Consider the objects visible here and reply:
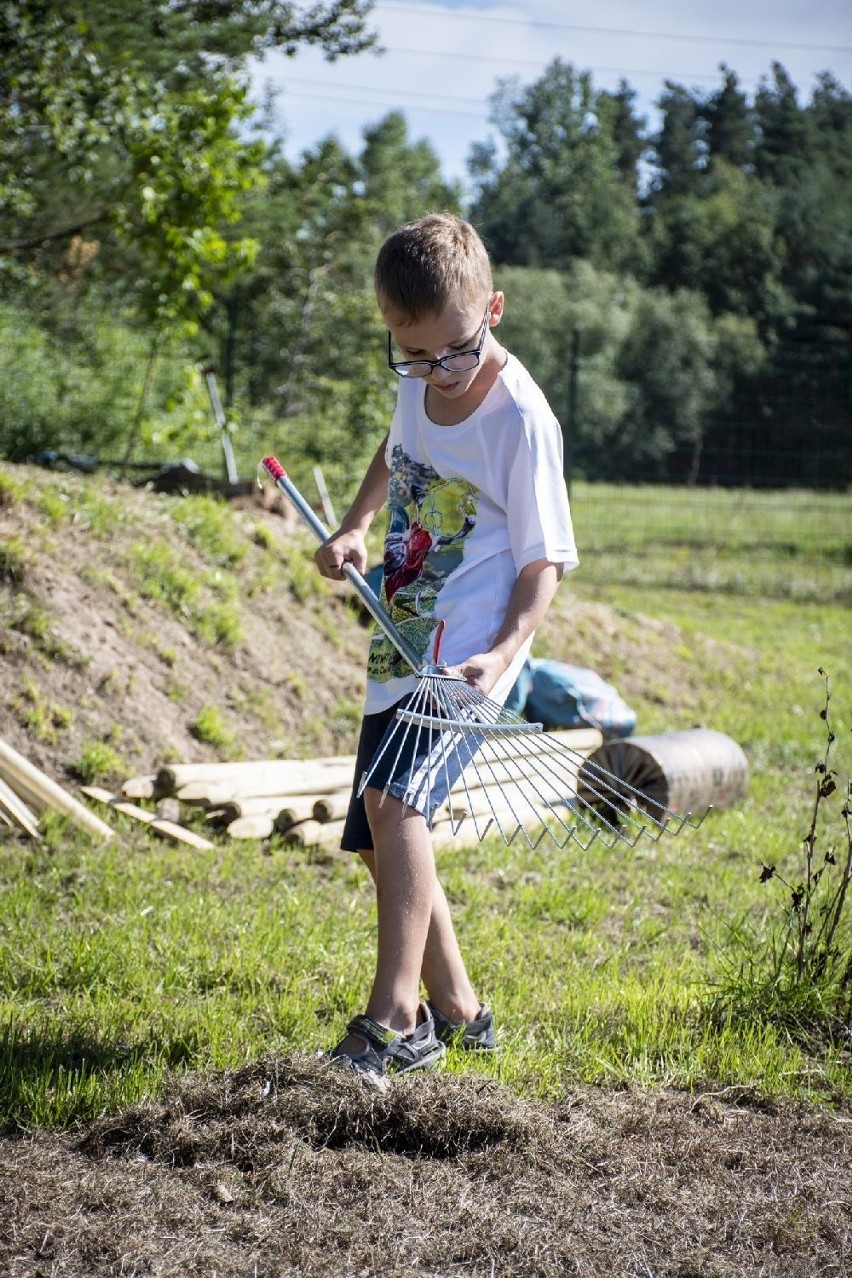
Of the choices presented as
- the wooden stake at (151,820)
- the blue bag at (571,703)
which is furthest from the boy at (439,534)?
the blue bag at (571,703)

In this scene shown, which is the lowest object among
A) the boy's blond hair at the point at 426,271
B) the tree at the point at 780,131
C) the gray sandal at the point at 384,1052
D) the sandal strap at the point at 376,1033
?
the gray sandal at the point at 384,1052

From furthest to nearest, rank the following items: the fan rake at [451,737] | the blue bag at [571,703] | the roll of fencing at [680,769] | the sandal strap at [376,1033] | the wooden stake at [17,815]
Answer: the blue bag at [571,703] < the roll of fencing at [680,769] < the wooden stake at [17,815] < the sandal strap at [376,1033] < the fan rake at [451,737]

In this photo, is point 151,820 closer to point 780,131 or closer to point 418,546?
point 418,546

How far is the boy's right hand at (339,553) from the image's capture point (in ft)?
9.71

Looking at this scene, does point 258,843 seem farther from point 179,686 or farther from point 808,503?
point 808,503

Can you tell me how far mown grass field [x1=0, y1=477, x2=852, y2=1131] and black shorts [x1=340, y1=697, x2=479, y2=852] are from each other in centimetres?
58

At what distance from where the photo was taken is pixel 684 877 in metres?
4.92

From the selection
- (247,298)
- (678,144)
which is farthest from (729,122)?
(247,298)

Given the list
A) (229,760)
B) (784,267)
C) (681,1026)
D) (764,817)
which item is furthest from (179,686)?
(784,267)

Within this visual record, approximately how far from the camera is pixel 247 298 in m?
24.8

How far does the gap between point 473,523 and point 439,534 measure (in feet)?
0.27

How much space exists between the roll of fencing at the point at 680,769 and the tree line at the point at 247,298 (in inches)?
111

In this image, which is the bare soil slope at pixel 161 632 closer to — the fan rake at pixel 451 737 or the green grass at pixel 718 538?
the fan rake at pixel 451 737

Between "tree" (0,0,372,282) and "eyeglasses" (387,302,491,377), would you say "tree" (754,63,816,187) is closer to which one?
"tree" (0,0,372,282)
